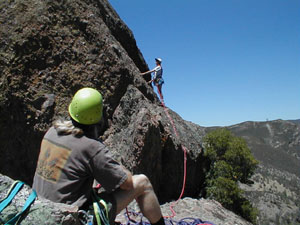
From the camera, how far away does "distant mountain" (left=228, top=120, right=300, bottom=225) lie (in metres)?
19.2

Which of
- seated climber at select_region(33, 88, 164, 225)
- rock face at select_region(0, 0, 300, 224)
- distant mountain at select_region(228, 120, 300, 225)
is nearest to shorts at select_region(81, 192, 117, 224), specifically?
seated climber at select_region(33, 88, 164, 225)

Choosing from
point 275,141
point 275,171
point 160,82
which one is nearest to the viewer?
point 160,82

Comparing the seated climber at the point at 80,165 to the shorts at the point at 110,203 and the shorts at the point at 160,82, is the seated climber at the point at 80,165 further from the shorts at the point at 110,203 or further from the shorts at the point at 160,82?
the shorts at the point at 160,82

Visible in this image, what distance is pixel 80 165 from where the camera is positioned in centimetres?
276

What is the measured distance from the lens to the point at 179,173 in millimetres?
7758

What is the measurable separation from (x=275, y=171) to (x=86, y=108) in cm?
3374

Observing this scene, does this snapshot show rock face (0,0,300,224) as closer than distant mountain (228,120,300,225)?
Yes

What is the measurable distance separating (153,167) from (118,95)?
1.89 meters

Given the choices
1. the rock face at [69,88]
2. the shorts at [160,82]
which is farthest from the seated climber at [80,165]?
the shorts at [160,82]

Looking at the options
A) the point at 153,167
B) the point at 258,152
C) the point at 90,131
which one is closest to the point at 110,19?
the point at 153,167

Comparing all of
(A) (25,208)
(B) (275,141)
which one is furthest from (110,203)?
(B) (275,141)

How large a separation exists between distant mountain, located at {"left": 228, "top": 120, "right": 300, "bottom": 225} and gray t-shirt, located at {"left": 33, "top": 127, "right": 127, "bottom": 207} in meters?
15.9

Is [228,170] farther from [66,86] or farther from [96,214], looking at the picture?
[96,214]

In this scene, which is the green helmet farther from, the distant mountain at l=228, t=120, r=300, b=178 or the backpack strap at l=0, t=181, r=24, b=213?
the distant mountain at l=228, t=120, r=300, b=178
